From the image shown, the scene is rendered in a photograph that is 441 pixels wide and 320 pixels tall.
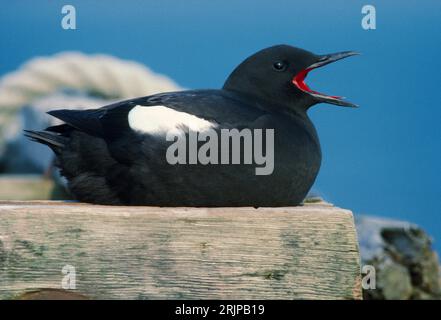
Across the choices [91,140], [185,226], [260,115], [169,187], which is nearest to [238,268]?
[185,226]

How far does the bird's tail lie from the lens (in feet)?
10.9

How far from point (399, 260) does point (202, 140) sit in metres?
3.24

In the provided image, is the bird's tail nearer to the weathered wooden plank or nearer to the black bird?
the black bird

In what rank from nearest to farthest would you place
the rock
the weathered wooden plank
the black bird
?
the weathered wooden plank, the black bird, the rock

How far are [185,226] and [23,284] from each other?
26.4 inches

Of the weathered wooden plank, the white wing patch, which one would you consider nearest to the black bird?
the white wing patch

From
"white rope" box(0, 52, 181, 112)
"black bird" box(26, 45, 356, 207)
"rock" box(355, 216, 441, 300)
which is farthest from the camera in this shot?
"white rope" box(0, 52, 181, 112)

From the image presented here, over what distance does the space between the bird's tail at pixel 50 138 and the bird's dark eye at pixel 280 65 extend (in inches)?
40.5

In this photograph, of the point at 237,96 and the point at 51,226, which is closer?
the point at 51,226

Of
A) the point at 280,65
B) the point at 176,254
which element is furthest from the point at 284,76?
the point at 176,254

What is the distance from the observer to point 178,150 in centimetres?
299

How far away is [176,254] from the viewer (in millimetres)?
2775

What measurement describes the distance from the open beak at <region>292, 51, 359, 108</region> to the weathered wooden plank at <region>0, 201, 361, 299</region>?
0.74 m
